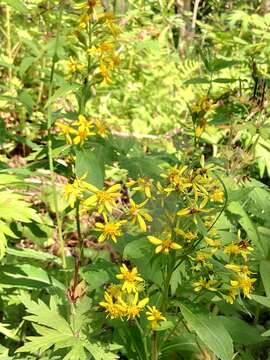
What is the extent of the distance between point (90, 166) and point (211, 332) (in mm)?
607

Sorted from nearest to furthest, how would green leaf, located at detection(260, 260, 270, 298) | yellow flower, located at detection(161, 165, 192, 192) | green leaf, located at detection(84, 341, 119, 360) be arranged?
yellow flower, located at detection(161, 165, 192, 192) < green leaf, located at detection(84, 341, 119, 360) < green leaf, located at detection(260, 260, 270, 298)

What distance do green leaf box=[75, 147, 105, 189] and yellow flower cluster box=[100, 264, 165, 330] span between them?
0.35 m

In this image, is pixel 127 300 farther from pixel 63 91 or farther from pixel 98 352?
pixel 63 91

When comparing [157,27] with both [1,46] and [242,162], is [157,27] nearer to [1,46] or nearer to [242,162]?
[1,46]

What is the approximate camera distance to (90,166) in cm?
165

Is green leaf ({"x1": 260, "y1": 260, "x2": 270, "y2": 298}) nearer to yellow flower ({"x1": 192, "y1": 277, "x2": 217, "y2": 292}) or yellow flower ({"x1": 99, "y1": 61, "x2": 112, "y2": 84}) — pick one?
yellow flower ({"x1": 192, "y1": 277, "x2": 217, "y2": 292})

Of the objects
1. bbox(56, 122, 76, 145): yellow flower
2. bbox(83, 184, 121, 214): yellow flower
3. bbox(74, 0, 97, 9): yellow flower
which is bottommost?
bbox(83, 184, 121, 214): yellow flower

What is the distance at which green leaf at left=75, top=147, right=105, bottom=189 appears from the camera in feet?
5.33

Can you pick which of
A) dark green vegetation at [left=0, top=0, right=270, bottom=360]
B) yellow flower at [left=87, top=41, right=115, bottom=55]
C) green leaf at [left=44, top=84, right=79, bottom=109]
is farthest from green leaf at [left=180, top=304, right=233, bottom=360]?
yellow flower at [left=87, top=41, right=115, bottom=55]

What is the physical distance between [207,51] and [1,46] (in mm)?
2320

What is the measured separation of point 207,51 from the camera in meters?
1.84

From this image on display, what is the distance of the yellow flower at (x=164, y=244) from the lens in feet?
4.34

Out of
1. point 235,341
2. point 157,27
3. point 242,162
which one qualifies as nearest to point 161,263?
point 235,341

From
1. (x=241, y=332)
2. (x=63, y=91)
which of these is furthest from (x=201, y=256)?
(x=63, y=91)
